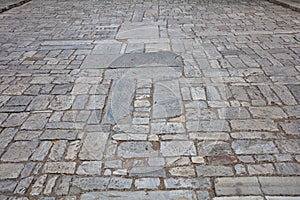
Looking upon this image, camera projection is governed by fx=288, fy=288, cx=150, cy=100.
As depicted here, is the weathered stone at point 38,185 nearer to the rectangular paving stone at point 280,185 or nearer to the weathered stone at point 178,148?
the weathered stone at point 178,148

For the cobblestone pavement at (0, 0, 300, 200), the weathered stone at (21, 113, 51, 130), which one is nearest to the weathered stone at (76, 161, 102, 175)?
the cobblestone pavement at (0, 0, 300, 200)

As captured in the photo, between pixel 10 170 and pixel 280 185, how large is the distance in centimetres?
201

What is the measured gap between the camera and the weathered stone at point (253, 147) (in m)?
2.35

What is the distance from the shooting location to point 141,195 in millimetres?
1985

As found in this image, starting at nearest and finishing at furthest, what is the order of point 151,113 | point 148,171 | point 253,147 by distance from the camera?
point 148,171, point 253,147, point 151,113

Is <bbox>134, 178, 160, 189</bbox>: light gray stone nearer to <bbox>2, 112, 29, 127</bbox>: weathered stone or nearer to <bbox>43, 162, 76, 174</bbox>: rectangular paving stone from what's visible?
<bbox>43, 162, 76, 174</bbox>: rectangular paving stone

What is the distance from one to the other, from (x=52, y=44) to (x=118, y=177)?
11.7 ft

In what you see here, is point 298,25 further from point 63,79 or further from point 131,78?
point 63,79

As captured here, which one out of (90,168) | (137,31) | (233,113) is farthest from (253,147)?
(137,31)

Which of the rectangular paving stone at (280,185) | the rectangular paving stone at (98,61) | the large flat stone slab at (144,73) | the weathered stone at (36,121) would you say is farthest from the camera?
→ the rectangular paving stone at (98,61)

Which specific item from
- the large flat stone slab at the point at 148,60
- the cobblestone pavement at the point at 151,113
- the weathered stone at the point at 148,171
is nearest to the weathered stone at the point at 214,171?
the cobblestone pavement at the point at 151,113

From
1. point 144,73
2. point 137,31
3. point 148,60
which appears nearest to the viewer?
point 144,73

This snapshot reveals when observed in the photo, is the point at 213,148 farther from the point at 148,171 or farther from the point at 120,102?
the point at 120,102

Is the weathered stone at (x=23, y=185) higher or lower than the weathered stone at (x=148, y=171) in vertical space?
lower
